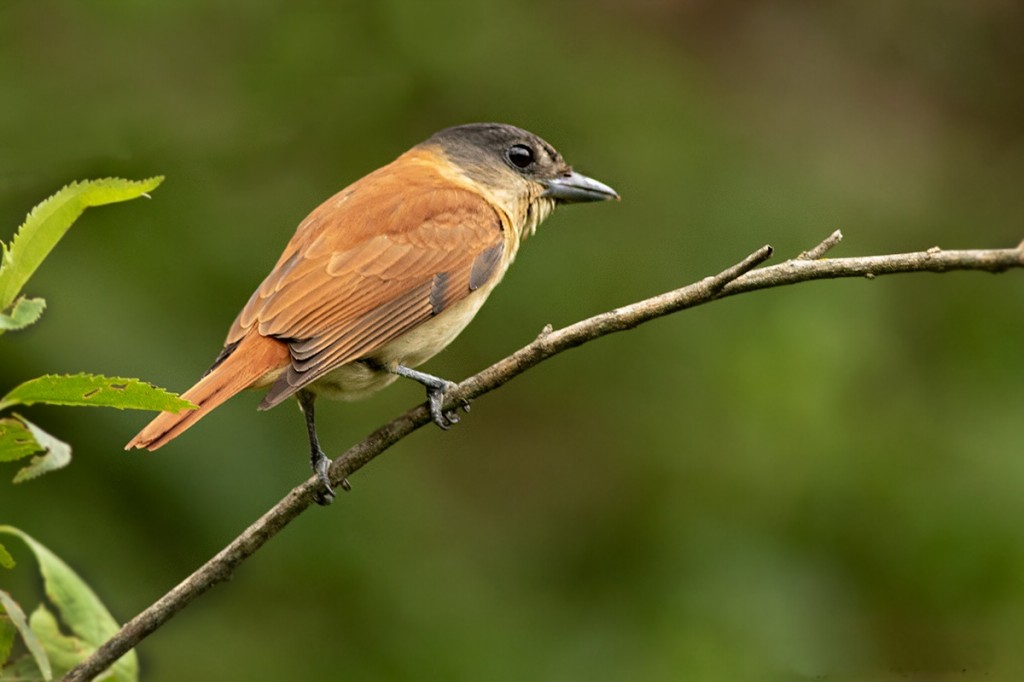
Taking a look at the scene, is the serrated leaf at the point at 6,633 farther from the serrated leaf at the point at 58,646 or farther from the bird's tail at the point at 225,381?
the bird's tail at the point at 225,381

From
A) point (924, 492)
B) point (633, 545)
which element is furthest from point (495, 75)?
point (924, 492)

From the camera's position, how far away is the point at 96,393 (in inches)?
85.4

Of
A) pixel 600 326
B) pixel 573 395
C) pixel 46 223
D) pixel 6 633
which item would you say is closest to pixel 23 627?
pixel 6 633

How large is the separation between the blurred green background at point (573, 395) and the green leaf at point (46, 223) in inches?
75.9

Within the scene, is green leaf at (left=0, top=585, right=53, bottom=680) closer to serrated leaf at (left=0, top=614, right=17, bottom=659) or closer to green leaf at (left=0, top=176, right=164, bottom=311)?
serrated leaf at (left=0, top=614, right=17, bottom=659)

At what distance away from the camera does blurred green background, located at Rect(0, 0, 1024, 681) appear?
4562 mm

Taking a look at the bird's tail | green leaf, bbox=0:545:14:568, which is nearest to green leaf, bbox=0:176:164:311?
green leaf, bbox=0:545:14:568

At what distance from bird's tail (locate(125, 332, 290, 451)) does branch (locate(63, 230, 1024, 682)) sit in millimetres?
424

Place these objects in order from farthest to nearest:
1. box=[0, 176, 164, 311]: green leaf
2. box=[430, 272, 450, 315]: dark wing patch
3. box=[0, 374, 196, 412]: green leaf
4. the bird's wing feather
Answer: box=[430, 272, 450, 315]: dark wing patch
the bird's wing feather
box=[0, 176, 164, 311]: green leaf
box=[0, 374, 196, 412]: green leaf

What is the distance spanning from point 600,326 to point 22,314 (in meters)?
1.03

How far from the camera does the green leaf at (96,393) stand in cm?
216

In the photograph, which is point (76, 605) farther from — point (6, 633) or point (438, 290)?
point (438, 290)

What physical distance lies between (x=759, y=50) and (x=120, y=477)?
12.9 feet

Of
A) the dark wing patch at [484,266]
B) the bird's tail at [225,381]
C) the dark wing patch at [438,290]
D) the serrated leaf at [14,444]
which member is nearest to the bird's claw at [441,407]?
the bird's tail at [225,381]
